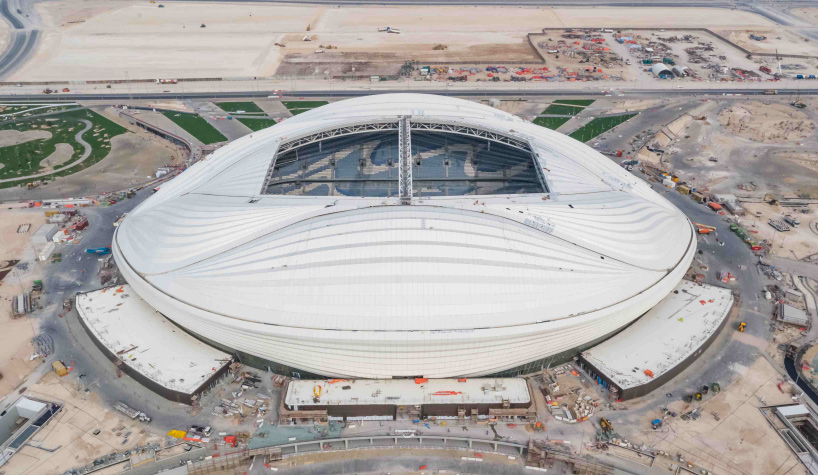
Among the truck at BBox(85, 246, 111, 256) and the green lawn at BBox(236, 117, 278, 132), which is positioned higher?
the green lawn at BBox(236, 117, 278, 132)

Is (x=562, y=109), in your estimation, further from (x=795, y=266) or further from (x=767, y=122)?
(x=795, y=266)

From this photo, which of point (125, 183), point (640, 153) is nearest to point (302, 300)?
point (125, 183)

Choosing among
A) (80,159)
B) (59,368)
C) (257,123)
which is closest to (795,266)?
(59,368)

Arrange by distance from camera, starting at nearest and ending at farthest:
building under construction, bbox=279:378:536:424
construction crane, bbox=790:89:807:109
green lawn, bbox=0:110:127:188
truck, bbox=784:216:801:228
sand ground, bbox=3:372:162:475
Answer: sand ground, bbox=3:372:162:475 → building under construction, bbox=279:378:536:424 → truck, bbox=784:216:801:228 → green lawn, bbox=0:110:127:188 → construction crane, bbox=790:89:807:109

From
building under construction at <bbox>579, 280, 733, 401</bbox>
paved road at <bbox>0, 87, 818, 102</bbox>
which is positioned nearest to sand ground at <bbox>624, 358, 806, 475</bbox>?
building under construction at <bbox>579, 280, 733, 401</bbox>

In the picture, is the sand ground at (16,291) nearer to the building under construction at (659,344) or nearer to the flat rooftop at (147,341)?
the flat rooftop at (147,341)

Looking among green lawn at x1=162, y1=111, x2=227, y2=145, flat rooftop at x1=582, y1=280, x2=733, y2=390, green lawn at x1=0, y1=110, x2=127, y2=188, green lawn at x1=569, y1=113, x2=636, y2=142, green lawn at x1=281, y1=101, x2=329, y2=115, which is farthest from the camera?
green lawn at x1=281, y1=101, x2=329, y2=115

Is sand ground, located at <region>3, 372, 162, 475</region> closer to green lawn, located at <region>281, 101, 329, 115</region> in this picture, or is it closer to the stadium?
the stadium

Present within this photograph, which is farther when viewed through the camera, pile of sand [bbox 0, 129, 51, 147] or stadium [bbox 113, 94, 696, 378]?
pile of sand [bbox 0, 129, 51, 147]
